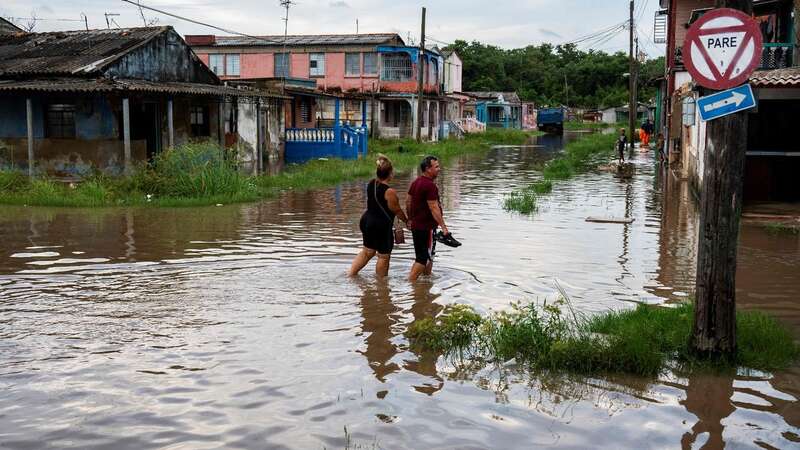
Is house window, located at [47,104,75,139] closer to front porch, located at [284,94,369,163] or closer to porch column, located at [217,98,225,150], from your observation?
porch column, located at [217,98,225,150]

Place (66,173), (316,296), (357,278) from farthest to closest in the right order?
(66,173)
(357,278)
(316,296)

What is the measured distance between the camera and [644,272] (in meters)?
10.9

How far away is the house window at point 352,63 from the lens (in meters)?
46.6

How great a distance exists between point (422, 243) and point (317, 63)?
38.5m

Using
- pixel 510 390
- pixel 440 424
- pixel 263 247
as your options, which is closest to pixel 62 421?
pixel 440 424

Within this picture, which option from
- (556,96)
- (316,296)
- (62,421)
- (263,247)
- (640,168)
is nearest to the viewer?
(62,421)

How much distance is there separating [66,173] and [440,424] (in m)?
18.8

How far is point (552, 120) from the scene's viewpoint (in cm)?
7481

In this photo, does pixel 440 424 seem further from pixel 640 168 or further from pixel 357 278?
pixel 640 168

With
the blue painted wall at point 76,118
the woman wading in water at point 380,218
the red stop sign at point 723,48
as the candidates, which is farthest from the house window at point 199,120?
the red stop sign at point 723,48

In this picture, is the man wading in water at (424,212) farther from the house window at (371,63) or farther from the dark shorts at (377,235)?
the house window at (371,63)

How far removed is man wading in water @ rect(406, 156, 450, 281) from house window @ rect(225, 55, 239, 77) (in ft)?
133

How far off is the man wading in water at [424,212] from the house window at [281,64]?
128 ft

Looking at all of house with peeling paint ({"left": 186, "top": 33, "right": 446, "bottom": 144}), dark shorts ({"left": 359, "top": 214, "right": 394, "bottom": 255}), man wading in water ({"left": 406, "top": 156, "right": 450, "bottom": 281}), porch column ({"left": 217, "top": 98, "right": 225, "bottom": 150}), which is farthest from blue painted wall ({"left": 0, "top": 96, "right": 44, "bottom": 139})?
house with peeling paint ({"left": 186, "top": 33, "right": 446, "bottom": 144})
